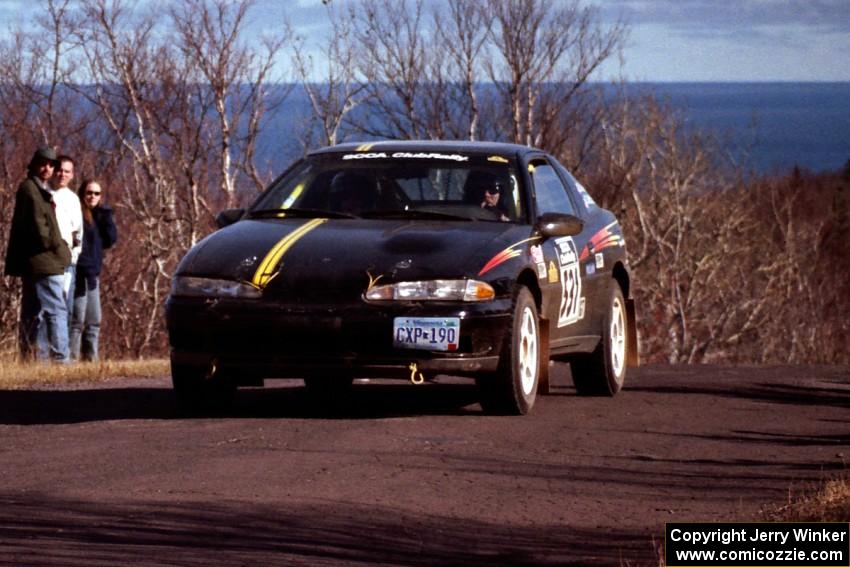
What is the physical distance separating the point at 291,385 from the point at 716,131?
5332cm

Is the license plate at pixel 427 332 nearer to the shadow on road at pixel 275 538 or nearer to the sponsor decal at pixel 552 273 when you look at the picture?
the sponsor decal at pixel 552 273

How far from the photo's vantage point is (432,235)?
9.84 metres

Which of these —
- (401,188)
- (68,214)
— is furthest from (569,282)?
(68,214)

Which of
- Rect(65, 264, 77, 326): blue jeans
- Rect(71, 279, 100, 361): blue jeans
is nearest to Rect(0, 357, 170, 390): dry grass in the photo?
Rect(65, 264, 77, 326): blue jeans

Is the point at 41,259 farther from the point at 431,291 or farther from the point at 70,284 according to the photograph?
the point at 431,291

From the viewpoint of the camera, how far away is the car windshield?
10422 mm

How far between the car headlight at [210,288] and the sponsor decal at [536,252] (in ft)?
5.22

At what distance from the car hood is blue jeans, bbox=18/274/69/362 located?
14.6ft

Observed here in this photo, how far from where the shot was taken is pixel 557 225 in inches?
407

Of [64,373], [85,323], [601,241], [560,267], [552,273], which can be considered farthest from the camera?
[85,323]

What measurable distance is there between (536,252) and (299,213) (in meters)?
1.37

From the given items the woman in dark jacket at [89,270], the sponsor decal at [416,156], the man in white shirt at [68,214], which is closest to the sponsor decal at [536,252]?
the sponsor decal at [416,156]

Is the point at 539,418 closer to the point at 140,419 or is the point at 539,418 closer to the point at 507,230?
the point at 507,230

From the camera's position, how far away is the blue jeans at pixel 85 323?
1547 cm
